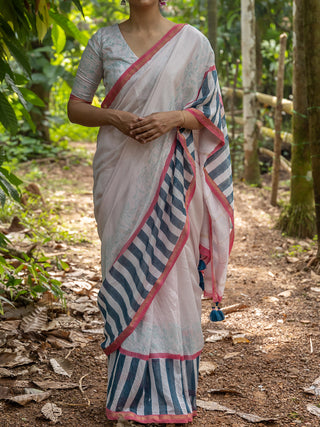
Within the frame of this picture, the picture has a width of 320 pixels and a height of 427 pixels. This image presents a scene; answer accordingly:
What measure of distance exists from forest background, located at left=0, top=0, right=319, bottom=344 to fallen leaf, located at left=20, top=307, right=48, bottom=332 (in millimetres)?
117

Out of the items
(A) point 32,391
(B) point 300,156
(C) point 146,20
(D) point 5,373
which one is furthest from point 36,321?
(B) point 300,156

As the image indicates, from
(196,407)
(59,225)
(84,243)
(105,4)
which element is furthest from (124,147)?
(105,4)

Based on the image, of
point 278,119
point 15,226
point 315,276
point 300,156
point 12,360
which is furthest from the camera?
point 278,119

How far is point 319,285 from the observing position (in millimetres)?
4098

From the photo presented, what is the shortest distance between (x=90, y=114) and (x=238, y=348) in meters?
1.63

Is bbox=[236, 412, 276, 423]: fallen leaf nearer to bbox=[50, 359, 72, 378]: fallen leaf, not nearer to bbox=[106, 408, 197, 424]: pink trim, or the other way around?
bbox=[106, 408, 197, 424]: pink trim

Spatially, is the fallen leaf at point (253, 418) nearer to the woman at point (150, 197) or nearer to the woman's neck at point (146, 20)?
the woman at point (150, 197)

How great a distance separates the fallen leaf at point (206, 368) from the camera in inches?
114

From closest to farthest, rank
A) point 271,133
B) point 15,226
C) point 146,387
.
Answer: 1. point 146,387
2. point 15,226
3. point 271,133

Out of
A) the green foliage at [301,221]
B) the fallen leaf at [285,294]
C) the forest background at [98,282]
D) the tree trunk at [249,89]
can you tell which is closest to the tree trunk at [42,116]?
the forest background at [98,282]

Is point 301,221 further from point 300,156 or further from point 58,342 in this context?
point 58,342

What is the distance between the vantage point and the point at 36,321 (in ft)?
10.5

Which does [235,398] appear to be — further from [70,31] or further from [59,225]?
[59,225]

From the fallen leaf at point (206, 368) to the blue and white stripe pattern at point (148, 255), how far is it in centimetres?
74
